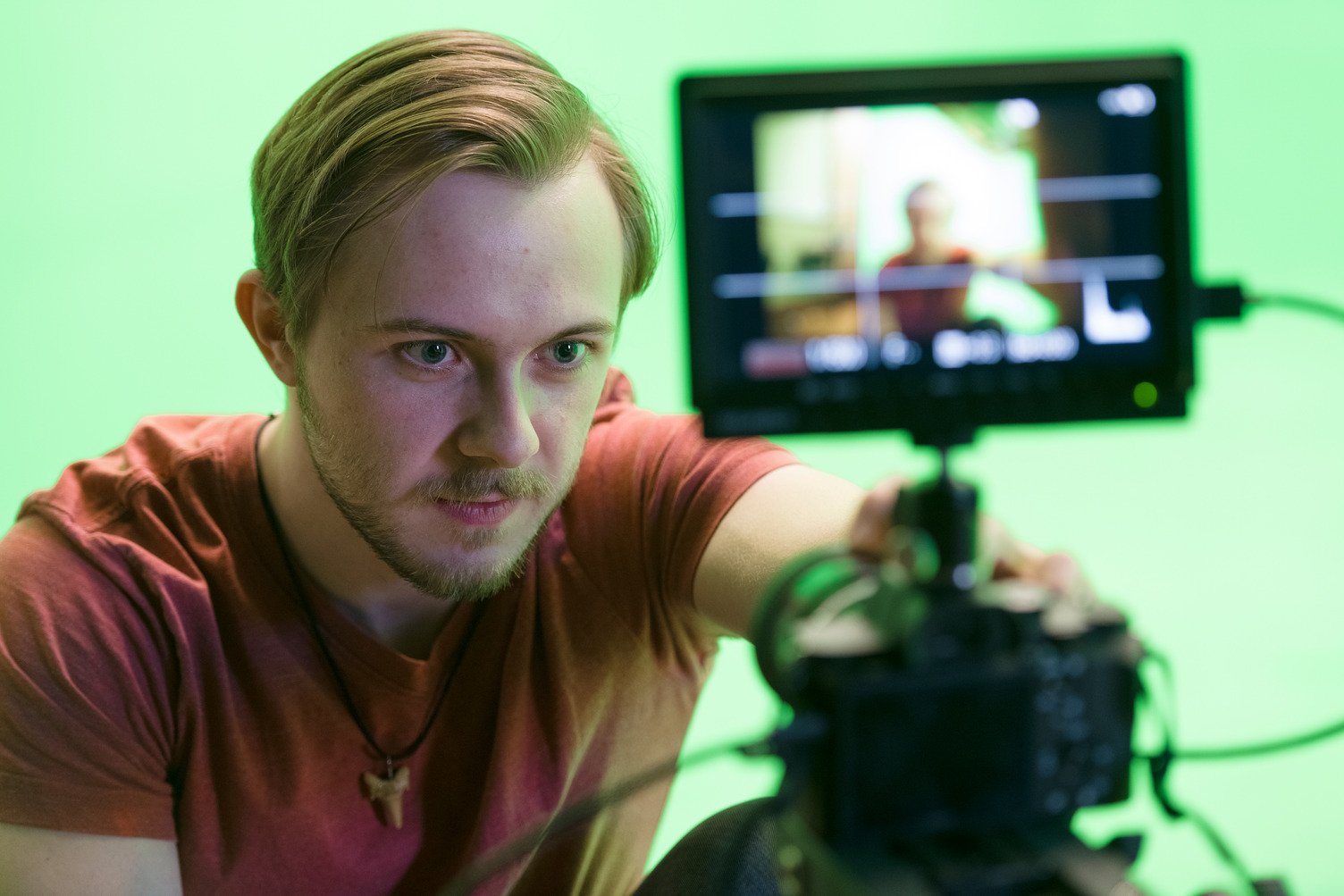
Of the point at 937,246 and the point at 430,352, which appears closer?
the point at 937,246

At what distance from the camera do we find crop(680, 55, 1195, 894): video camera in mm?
576

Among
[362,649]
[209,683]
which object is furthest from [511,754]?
[209,683]

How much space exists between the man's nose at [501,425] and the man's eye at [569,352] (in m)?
0.04

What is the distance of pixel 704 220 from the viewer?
2.03 ft

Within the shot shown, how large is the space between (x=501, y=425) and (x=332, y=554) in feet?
0.85

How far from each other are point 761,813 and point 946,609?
13 cm

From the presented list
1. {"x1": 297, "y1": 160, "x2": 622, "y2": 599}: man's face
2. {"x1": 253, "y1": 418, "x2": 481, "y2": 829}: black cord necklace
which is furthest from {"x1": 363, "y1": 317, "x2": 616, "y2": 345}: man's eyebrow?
{"x1": 253, "y1": 418, "x2": 481, "y2": 829}: black cord necklace

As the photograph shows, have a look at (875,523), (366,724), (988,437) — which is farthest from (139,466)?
(988,437)

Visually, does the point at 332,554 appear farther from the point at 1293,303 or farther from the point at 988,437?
the point at 988,437

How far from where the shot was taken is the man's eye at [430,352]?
0.98 metres

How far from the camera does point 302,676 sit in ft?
3.56

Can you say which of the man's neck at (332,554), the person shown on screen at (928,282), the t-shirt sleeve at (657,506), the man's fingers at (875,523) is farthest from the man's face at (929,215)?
the man's neck at (332,554)

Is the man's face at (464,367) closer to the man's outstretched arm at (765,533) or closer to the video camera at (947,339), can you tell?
the man's outstretched arm at (765,533)

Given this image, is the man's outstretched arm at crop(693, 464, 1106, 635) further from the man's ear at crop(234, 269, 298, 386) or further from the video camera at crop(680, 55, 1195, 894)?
the man's ear at crop(234, 269, 298, 386)
